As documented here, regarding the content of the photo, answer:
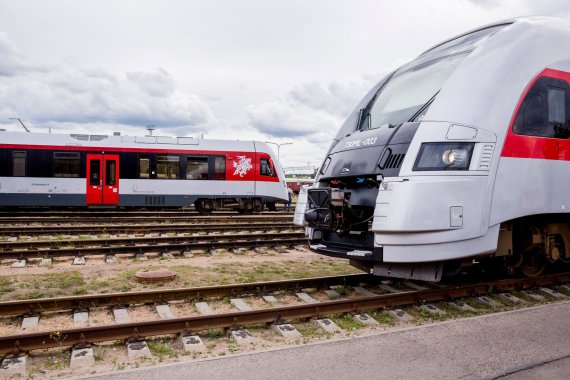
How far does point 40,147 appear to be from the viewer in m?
18.0

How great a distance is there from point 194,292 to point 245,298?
2.17 feet

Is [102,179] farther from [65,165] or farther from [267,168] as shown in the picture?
[267,168]

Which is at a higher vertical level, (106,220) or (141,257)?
(106,220)

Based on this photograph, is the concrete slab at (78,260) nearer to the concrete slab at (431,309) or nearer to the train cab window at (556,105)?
the concrete slab at (431,309)

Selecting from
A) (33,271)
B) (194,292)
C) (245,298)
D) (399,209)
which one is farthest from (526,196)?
(33,271)

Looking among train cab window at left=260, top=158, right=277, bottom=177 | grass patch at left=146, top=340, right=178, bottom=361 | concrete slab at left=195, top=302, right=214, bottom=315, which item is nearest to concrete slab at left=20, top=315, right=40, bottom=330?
grass patch at left=146, top=340, right=178, bottom=361

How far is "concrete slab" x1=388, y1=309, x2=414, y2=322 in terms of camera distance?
5477mm

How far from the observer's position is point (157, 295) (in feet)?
19.4

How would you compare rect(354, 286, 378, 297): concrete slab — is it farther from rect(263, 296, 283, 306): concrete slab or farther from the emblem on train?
the emblem on train

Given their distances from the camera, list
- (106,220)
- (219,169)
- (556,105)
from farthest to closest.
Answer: (219,169)
(106,220)
(556,105)

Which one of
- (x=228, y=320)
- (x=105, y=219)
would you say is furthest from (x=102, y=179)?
(x=228, y=320)

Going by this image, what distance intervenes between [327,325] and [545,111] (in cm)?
379

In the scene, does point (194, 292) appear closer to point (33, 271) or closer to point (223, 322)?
point (223, 322)

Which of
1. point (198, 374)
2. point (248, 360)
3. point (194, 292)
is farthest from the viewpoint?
point (194, 292)
